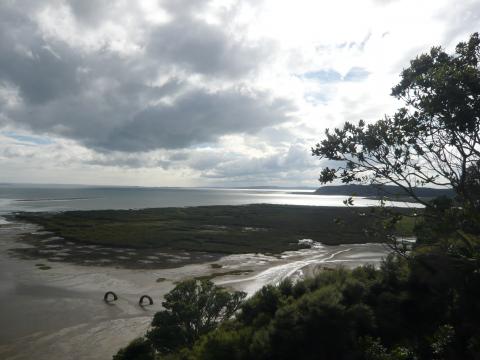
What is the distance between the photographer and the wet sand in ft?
72.0

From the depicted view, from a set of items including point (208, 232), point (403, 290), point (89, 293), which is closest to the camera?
point (403, 290)

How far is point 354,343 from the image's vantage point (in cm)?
1157

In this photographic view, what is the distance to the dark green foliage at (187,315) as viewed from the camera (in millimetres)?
16500

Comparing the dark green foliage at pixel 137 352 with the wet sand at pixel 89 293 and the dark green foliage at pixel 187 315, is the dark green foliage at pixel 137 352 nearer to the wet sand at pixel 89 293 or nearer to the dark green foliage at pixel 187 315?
the dark green foliage at pixel 187 315

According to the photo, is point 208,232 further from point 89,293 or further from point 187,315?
point 187,315

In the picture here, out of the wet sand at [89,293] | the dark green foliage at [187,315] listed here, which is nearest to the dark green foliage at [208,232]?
the wet sand at [89,293]

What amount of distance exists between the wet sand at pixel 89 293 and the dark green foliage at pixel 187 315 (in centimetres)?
621

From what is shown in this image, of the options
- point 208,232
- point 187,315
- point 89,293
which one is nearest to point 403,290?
point 187,315

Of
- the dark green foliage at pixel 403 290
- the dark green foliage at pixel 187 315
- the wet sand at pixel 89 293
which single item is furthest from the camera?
the wet sand at pixel 89 293

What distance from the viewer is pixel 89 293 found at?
31.8 metres

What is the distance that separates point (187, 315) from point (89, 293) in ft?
61.9

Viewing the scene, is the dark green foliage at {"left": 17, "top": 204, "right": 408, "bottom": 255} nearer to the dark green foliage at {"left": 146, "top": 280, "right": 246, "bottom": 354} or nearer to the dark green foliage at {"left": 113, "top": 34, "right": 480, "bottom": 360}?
the dark green foliage at {"left": 146, "top": 280, "right": 246, "bottom": 354}

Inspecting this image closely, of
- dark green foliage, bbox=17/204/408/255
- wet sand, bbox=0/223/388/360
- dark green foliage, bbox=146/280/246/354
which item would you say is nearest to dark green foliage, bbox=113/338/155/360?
dark green foliage, bbox=146/280/246/354

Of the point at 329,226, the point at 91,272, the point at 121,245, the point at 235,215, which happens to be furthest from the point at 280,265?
the point at 235,215
